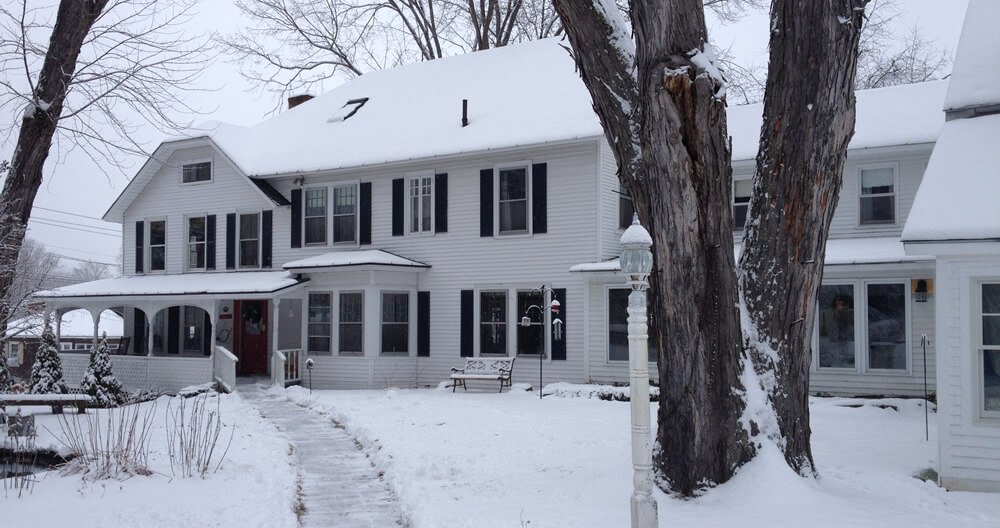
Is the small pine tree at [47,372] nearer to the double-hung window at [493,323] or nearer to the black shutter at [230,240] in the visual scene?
the black shutter at [230,240]

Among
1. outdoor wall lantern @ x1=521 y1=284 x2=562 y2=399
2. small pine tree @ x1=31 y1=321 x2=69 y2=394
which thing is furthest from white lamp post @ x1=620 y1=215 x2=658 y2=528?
small pine tree @ x1=31 y1=321 x2=69 y2=394

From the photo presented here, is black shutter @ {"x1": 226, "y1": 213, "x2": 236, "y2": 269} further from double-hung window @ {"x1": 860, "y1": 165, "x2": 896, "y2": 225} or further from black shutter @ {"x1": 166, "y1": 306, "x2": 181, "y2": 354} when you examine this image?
double-hung window @ {"x1": 860, "y1": 165, "x2": 896, "y2": 225}

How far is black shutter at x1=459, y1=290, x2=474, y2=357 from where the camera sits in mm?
18953

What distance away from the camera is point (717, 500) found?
287 inches

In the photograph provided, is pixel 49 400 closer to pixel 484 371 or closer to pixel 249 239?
pixel 249 239

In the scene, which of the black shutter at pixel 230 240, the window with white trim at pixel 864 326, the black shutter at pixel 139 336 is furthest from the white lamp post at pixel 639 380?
the black shutter at pixel 139 336

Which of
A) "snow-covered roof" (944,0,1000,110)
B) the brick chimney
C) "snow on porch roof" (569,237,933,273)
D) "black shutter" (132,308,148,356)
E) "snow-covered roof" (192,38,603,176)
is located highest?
the brick chimney

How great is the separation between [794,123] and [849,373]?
9.57 meters

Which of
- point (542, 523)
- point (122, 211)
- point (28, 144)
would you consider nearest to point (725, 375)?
point (542, 523)

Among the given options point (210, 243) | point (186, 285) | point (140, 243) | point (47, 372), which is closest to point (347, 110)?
point (210, 243)

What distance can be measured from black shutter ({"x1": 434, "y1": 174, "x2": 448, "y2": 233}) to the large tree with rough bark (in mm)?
11585

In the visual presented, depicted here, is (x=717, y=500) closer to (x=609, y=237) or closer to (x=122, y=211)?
(x=609, y=237)

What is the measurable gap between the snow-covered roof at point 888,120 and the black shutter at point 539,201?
13.7ft

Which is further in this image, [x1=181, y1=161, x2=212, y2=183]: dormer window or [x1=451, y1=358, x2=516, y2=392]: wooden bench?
[x1=181, y1=161, x2=212, y2=183]: dormer window
